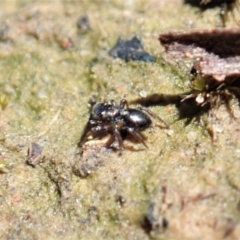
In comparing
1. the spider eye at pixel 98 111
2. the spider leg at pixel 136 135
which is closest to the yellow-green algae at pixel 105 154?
the spider leg at pixel 136 135

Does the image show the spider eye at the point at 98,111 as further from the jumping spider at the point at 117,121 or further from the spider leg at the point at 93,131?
the spider leg at the point at 93,131

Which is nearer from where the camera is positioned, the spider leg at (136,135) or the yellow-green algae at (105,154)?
the yellow-green algae at (105,154)

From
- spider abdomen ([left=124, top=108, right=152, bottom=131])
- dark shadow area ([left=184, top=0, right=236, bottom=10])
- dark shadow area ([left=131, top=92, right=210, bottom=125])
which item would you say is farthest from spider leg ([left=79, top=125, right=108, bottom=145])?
dark shadow area ([left=184, top=0, right=236, bottom=10])

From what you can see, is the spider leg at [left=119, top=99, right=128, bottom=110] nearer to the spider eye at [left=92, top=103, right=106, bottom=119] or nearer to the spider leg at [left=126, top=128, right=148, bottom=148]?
the spider eye at [left=92, top=103, right=106, bottom=119]

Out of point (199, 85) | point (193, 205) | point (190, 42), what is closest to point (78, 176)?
point (193, 205)

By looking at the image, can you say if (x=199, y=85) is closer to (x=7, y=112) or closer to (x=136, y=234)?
(x=136, y=234)
